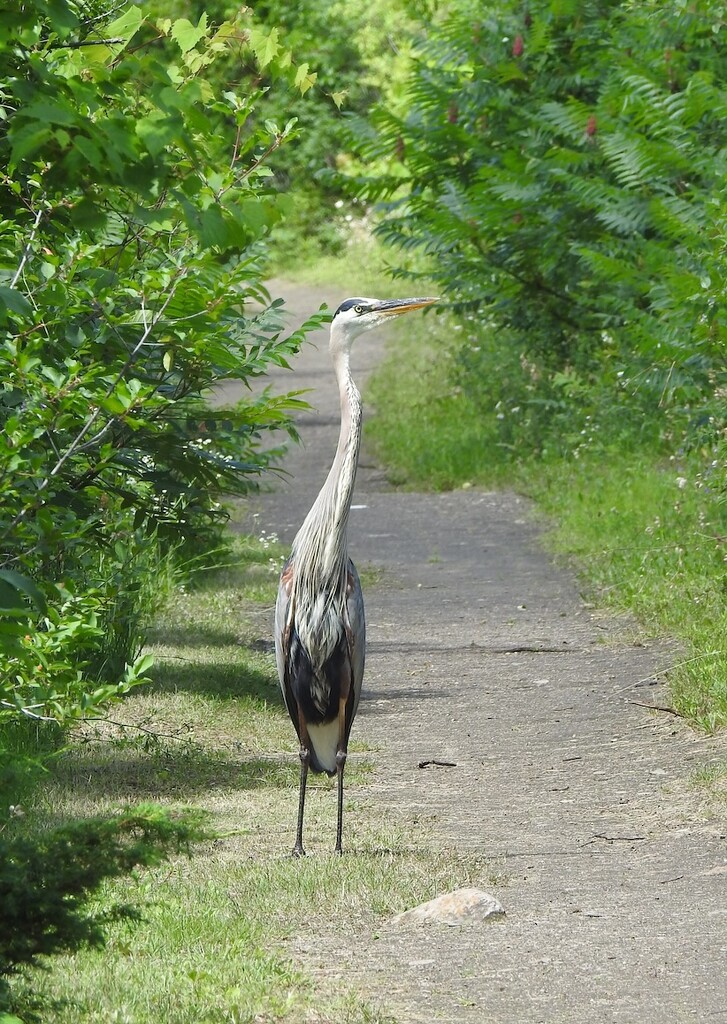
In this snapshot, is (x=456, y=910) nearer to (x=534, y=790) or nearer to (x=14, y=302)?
(x=534, y=790)

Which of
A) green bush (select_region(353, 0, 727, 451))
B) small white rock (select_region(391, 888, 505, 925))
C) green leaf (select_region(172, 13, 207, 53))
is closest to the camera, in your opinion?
green leaf (select_region(172, 13, 207, 53))

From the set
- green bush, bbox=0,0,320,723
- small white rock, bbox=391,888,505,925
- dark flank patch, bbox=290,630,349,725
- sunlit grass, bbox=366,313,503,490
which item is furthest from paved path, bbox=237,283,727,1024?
sunlit grass, bbox=366,313,503,490

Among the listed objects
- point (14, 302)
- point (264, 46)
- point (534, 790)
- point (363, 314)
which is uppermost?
point (264, 46)

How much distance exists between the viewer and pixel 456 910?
5.11 metres

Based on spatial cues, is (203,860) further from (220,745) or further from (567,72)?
(567,72)

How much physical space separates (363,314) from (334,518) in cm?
89

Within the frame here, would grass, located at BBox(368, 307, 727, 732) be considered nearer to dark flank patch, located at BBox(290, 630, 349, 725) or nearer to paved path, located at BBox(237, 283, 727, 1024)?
paved path, located at BBox(237, 283, 727, 1024)

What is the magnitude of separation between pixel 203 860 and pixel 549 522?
304 inches

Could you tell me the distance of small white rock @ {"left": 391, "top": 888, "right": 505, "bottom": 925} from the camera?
5105 millimetres

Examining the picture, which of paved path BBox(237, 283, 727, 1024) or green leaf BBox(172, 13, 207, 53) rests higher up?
green leaf BBox(172, 13, 207, 53)

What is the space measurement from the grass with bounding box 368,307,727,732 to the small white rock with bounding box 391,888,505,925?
2.46 m

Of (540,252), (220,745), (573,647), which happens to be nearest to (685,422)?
(540,252)

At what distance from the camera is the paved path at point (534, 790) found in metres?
4.60

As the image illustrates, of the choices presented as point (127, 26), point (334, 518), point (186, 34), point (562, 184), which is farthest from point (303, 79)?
point (562, 184)
